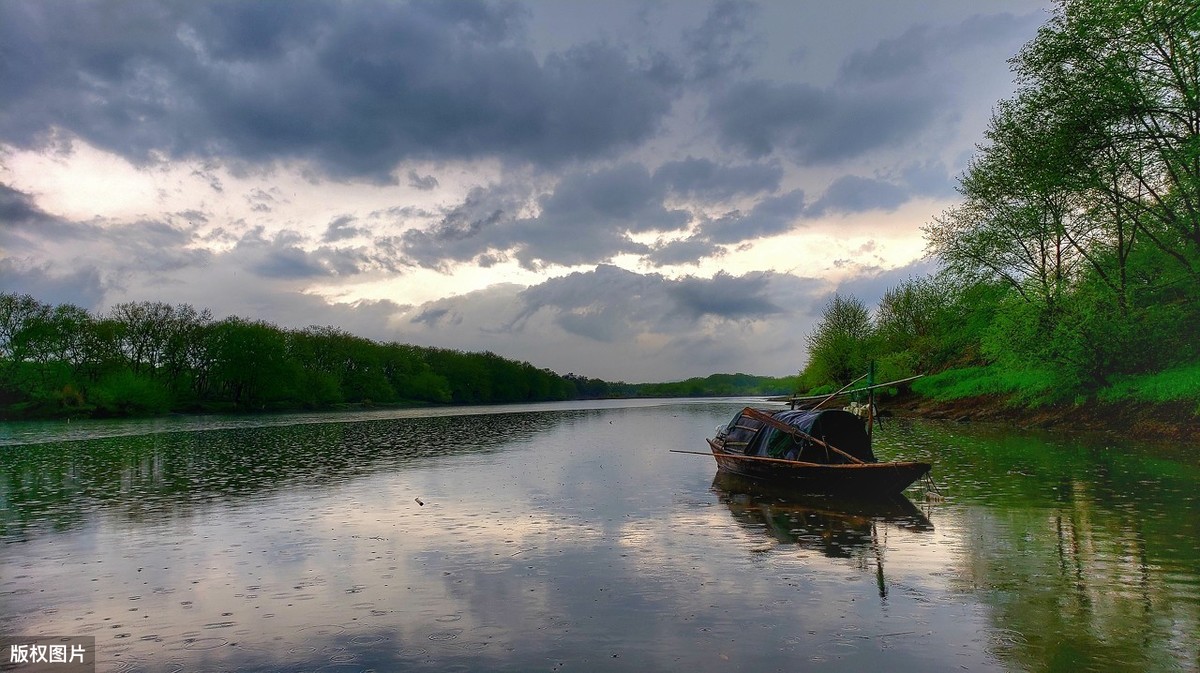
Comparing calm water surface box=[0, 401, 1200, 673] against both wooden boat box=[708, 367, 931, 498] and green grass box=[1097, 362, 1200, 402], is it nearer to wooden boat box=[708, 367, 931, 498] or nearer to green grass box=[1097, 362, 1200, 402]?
wooden boat box=[708, 367, 931, 498]

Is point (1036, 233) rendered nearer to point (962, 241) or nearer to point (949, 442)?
point (962, 241)

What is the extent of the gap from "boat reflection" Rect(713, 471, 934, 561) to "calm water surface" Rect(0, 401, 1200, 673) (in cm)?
15

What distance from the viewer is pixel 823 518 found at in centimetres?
1962

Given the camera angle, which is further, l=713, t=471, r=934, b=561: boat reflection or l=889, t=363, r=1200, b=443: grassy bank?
Result: l=889, t=363, r=1200, b=443: grassy bank

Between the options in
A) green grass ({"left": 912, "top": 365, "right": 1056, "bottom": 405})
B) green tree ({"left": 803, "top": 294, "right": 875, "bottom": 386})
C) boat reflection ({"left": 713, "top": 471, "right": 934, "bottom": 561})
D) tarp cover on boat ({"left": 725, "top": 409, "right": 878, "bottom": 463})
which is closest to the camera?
boat reflection ({"left": 713, "top": 471, "right": 934, "bottom": 561})

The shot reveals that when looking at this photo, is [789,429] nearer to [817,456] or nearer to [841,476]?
[817,456]

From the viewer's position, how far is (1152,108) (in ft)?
118

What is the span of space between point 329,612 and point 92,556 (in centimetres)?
839

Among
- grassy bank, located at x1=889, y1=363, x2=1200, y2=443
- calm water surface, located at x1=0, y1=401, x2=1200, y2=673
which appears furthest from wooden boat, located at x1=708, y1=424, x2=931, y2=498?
grassy bank, located at x1=889, y1=363, x2=1200, y2=443

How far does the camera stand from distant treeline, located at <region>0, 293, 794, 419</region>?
92188 mm

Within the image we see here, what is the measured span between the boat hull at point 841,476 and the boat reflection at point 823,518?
0.32 metres

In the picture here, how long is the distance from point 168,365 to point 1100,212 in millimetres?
123759

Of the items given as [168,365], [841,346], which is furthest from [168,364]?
[841,346]

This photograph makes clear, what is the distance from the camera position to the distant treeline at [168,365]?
92.2 meters
